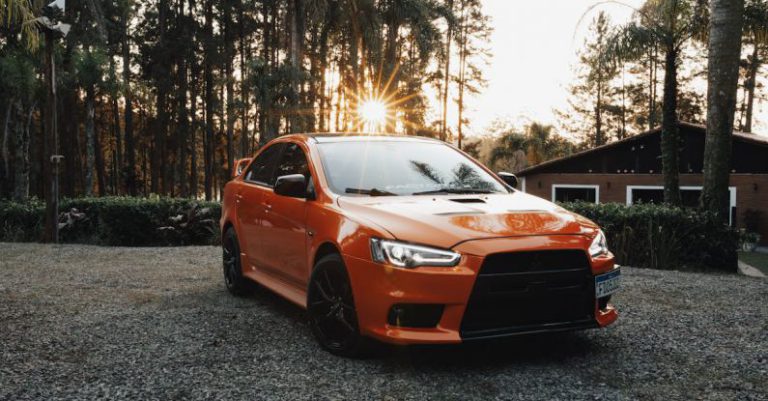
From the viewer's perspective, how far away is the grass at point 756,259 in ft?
72.6

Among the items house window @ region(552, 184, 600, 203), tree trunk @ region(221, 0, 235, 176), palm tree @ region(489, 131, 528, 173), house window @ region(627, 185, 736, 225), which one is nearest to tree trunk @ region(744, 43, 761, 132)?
palm tree @ region(489, 131, 528, 173)

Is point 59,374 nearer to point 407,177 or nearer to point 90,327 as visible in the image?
point 90,327

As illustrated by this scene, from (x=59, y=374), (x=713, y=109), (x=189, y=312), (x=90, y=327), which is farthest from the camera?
(x=713, y=109)

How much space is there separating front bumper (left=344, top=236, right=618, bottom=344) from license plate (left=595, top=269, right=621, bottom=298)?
30 centimetres

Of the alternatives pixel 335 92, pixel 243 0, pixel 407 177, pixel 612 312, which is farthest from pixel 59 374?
pixel 335 92

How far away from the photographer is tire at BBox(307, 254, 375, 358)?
14.7 feet

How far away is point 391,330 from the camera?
13.6 feet

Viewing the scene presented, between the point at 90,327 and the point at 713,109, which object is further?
the point at 713,109

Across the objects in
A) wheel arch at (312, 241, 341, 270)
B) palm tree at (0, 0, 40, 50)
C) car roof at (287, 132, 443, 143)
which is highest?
palm tree at (0, 0, 40, 50)

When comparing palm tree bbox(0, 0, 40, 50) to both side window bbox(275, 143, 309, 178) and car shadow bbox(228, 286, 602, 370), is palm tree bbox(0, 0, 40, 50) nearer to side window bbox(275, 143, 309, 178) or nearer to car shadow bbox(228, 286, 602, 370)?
side window bbox(275, 143, 309, 178)

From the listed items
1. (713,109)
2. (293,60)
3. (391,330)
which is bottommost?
(391,330)

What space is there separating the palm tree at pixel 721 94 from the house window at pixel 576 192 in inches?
672

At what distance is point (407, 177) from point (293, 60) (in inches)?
825

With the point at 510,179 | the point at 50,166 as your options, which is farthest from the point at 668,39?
the point at 50,166
